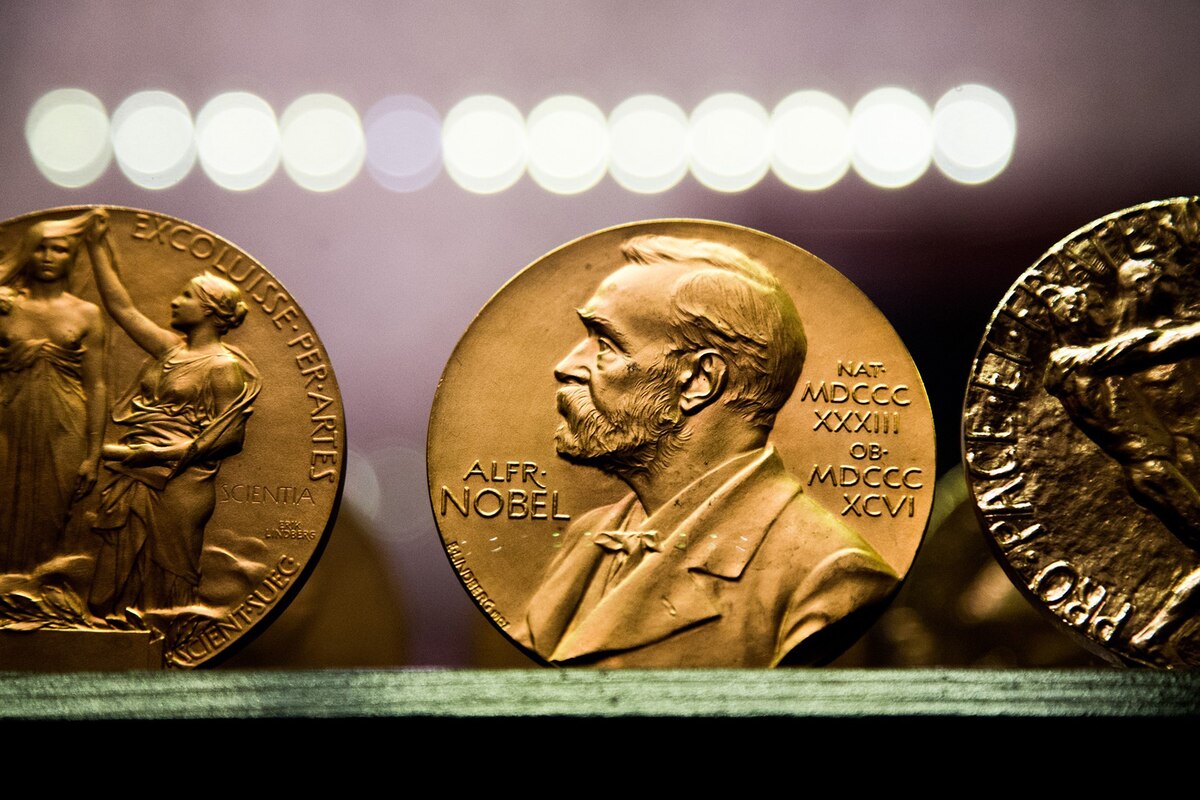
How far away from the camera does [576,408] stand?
1.82 metres

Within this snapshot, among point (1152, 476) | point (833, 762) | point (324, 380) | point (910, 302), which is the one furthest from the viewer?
point (910, 302)

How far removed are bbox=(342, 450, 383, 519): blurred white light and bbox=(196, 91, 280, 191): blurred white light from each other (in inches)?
22.7

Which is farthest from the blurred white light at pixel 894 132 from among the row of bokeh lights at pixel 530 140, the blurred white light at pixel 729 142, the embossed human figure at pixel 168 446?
the embossed human figure at pixel 168 446

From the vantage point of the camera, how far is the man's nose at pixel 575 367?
184 centimetres

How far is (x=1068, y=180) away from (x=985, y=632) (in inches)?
34.7

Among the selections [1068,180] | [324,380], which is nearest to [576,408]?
[324,380]

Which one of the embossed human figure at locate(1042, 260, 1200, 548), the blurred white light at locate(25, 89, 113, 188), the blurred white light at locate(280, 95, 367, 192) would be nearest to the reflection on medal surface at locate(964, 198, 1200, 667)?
the embossed human figure at locate(1042, 260, 1200, 548)

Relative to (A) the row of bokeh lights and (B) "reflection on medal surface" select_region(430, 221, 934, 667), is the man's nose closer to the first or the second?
(B) "reflection on medal surface" select_region(430, 221, 934, 667)

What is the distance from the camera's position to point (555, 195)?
2.27 meters

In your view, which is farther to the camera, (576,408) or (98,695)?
(576,408)

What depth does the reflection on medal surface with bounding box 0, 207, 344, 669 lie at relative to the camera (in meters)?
1.79

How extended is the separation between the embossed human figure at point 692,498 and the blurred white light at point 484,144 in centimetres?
51

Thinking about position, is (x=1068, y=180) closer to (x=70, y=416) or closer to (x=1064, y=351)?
(x=1064, y=351)

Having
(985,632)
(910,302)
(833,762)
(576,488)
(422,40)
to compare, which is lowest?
(985,632)
